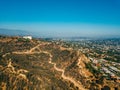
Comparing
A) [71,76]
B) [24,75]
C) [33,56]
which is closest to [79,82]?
[71,76]

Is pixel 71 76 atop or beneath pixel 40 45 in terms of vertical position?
beneath

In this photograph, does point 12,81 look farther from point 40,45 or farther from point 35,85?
point 40,45

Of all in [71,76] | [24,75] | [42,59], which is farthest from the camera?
[42,59]

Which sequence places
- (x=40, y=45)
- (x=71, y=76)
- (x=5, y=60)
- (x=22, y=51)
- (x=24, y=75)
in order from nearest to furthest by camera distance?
(x=24, y=75)
(x=71, y=76)
(x=5, y=60)
(x=22, y=51)
(x=40, y=45)

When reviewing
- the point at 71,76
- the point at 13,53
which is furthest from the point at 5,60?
the point at 71,76

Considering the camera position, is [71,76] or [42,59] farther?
[42,59]

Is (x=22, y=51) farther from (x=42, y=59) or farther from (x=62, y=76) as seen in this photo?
(x=62, y=76)
